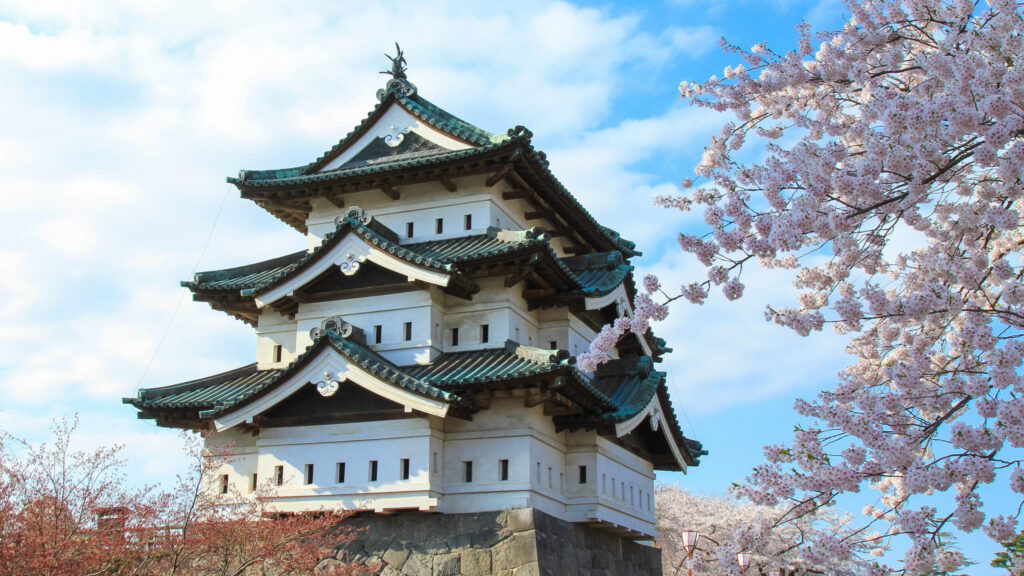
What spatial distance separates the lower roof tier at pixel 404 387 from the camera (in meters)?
15.6

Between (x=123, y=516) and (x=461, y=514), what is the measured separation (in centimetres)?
571

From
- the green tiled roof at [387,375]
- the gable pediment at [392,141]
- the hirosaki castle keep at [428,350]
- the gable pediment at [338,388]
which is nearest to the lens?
the gable pediment at [338,388]

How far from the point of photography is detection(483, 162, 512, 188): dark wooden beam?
18.7 metres

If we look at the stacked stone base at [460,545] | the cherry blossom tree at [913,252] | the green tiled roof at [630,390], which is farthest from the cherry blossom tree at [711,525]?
the cherry blossom tree at [913,252]

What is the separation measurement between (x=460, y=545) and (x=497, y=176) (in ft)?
25.9

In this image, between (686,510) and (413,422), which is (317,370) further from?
(686,510)

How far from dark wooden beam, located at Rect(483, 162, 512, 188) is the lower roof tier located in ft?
12.8

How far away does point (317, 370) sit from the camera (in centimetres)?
1630

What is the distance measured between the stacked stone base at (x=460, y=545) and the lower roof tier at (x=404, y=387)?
2003mm

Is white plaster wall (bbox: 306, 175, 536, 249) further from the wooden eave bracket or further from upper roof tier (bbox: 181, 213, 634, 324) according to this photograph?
the wooden eave bracket

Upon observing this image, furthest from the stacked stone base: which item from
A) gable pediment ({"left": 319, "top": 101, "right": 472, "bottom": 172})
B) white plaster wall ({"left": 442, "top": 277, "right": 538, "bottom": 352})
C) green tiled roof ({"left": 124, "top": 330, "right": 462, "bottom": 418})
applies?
gable pediment ({"left": 319, "top": 101, "right": 472, "bottom": 172})

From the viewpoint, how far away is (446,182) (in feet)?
63.4

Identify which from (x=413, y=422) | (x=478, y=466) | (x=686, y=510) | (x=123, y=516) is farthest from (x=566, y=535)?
(x=686, y=510)

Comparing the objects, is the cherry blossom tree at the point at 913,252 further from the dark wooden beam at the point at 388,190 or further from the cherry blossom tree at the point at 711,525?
the cherry blossom tree at the point at 711,525
